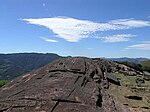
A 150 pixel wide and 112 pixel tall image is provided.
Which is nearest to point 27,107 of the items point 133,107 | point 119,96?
point 133,107

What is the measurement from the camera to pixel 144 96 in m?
13.3

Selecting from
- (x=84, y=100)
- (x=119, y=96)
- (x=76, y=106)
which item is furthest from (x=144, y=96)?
(x=76, y=106)

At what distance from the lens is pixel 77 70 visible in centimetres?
1747

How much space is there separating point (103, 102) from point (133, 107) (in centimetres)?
154

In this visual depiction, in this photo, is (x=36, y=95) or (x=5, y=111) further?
(x=36, y=95)

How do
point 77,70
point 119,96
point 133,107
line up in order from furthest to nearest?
point 77,70, point 119,96, point 133,107

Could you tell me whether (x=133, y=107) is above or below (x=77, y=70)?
below

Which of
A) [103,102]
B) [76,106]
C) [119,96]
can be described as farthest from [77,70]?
[76,106]

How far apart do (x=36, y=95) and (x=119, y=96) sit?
4.37 m

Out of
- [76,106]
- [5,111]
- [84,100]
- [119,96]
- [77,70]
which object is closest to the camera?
[5,111]

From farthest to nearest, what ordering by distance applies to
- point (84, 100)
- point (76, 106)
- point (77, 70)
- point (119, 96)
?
point (77, 70), point (119, 96), point (84, 100), point (76, 106)

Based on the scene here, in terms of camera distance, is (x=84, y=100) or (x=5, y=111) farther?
(x=84, y=100)

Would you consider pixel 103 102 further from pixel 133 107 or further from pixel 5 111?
pixel 5 111

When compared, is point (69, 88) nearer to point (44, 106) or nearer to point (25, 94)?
point (25, 94)
